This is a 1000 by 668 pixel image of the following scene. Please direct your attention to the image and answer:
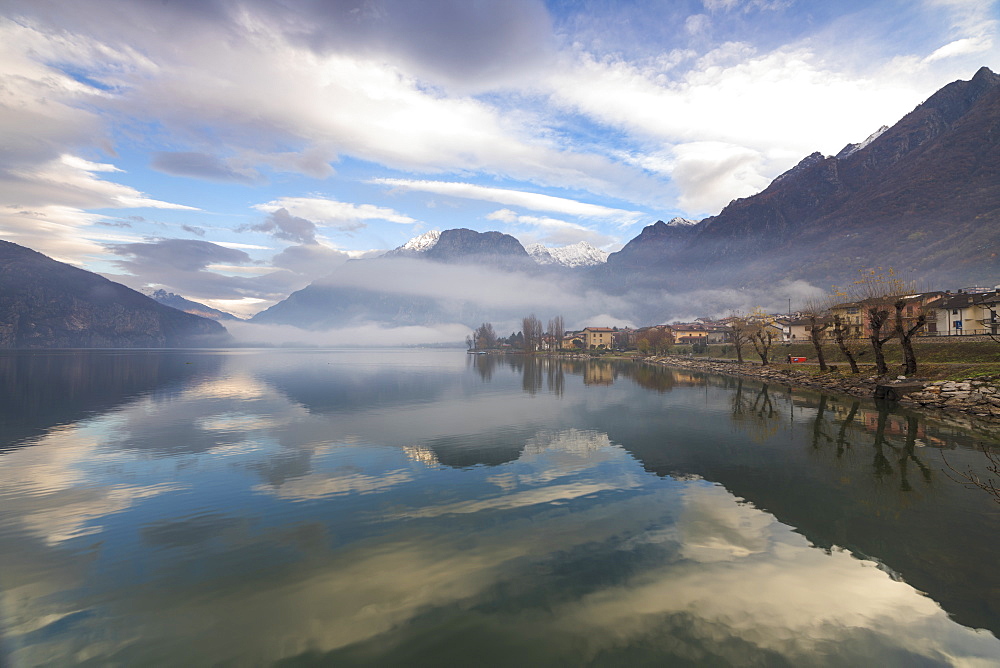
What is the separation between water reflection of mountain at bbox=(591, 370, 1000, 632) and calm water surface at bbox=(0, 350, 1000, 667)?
131 millimetres

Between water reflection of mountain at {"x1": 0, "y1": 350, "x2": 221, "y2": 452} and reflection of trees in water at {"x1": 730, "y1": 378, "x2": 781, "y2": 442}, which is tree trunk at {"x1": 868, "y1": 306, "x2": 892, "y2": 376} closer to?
reflection of trees in water at {"x1": 730, "y1": 378, "x2": 781, "y2": 442}

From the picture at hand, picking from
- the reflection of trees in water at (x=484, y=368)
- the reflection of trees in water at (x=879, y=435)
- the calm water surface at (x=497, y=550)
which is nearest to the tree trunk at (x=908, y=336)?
the reflection of trees in water at (x=879, y=435)

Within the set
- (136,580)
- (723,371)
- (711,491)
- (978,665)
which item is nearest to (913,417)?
(711,491)

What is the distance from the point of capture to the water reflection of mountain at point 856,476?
39.6 ft

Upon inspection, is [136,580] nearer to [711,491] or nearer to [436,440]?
[436,440]

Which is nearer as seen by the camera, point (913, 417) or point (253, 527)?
point (253, 527)

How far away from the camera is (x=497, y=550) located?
13.1 meters

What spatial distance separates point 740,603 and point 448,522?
932 centimetres

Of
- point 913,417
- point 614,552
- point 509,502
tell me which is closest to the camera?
point 614,552

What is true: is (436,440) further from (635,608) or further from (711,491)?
(635,608)

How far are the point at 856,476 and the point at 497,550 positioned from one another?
1881cm

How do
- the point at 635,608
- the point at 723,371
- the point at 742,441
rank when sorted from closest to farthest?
1. the point at 635,608
2. the point at 742,441
3. the point at 723,371

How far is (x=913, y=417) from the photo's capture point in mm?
35188

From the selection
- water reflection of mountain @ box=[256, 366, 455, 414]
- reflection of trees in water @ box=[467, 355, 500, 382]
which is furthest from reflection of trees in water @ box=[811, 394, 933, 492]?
reflection of trees in water @ box=[467, 355, 500, 382]
